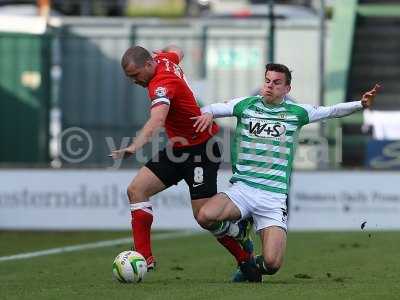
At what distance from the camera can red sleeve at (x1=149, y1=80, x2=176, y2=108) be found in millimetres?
10109

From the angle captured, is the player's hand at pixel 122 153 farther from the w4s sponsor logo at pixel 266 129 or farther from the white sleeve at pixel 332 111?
the white sleeve at pixel 332 111

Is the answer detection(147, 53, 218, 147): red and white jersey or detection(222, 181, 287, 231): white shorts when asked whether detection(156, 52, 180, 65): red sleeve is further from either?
detection(222, 181, 287, 231): white shorts

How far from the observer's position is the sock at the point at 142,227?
10609 millimetres

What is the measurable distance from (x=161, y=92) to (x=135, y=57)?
353 millimetres

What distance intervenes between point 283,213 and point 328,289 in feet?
3.88

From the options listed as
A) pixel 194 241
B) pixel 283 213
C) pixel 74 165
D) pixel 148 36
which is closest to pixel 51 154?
pixel 74 165

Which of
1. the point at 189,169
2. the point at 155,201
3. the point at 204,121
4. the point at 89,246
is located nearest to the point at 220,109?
the point at 204,121

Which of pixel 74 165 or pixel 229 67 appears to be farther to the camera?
pixel 229 67

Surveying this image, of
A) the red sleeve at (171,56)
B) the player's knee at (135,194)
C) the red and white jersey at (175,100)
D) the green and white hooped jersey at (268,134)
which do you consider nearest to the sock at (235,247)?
the green and white hooped jersey at (268,134)

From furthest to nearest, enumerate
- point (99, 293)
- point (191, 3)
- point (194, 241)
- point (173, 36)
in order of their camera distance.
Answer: point (191, 3) < point (173, 36) < point (194, 241) < point (99, 293)

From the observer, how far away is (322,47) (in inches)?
802

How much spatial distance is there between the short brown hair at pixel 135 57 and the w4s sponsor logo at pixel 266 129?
1005mm

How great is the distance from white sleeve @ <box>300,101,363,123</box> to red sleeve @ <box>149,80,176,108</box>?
112 cm

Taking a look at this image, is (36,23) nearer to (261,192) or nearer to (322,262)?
(322,262)
